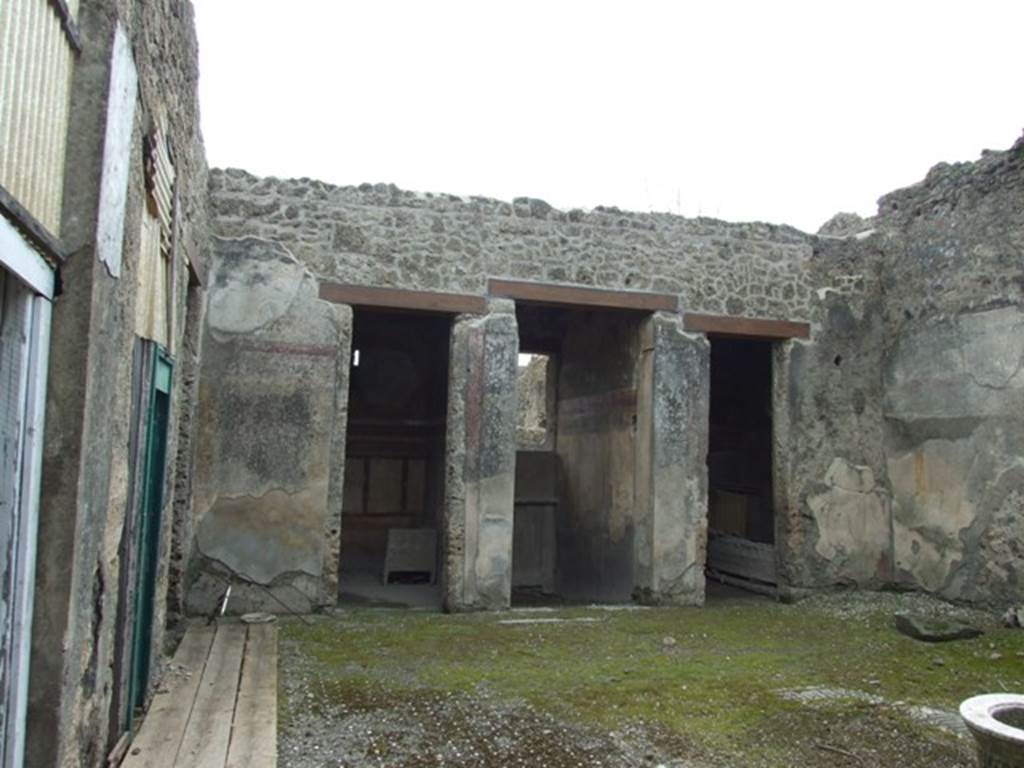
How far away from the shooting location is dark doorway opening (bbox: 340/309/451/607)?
10.9 meters

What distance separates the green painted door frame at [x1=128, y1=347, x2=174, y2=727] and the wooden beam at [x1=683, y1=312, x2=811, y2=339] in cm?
490

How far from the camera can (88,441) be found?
240cm

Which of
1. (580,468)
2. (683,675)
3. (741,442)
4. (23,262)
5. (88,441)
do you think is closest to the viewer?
(23,262)

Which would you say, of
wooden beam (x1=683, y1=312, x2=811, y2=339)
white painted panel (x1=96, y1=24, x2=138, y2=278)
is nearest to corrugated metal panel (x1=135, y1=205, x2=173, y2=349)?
white painted panel (x1=96, y1=24, x2=138, y2=278)

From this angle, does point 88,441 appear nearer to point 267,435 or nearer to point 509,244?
point 267,435

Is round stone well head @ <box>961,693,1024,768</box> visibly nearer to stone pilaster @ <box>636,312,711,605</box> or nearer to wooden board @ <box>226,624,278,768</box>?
wooden board @ <box>226,624,278,768</box>

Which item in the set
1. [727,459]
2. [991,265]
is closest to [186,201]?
[991,265]

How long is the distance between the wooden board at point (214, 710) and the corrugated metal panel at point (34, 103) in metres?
2.36

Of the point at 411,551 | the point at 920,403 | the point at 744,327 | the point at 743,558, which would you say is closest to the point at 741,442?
the point at 743,558

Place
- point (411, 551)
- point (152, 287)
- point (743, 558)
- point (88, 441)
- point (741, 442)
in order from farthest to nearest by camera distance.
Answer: point (741, 442) → point (411, 551) → point (743, 558) → point (152, 287) → point (88, 441)

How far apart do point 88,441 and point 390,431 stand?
877 centimetres

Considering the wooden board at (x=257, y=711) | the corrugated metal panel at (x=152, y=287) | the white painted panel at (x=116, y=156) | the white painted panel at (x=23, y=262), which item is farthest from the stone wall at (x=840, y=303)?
the white painted panel at (x=23, y=262)

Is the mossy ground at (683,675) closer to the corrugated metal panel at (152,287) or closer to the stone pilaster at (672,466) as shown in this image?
the stone pilaster at (672,466)

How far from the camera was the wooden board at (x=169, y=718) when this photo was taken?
354 cm
